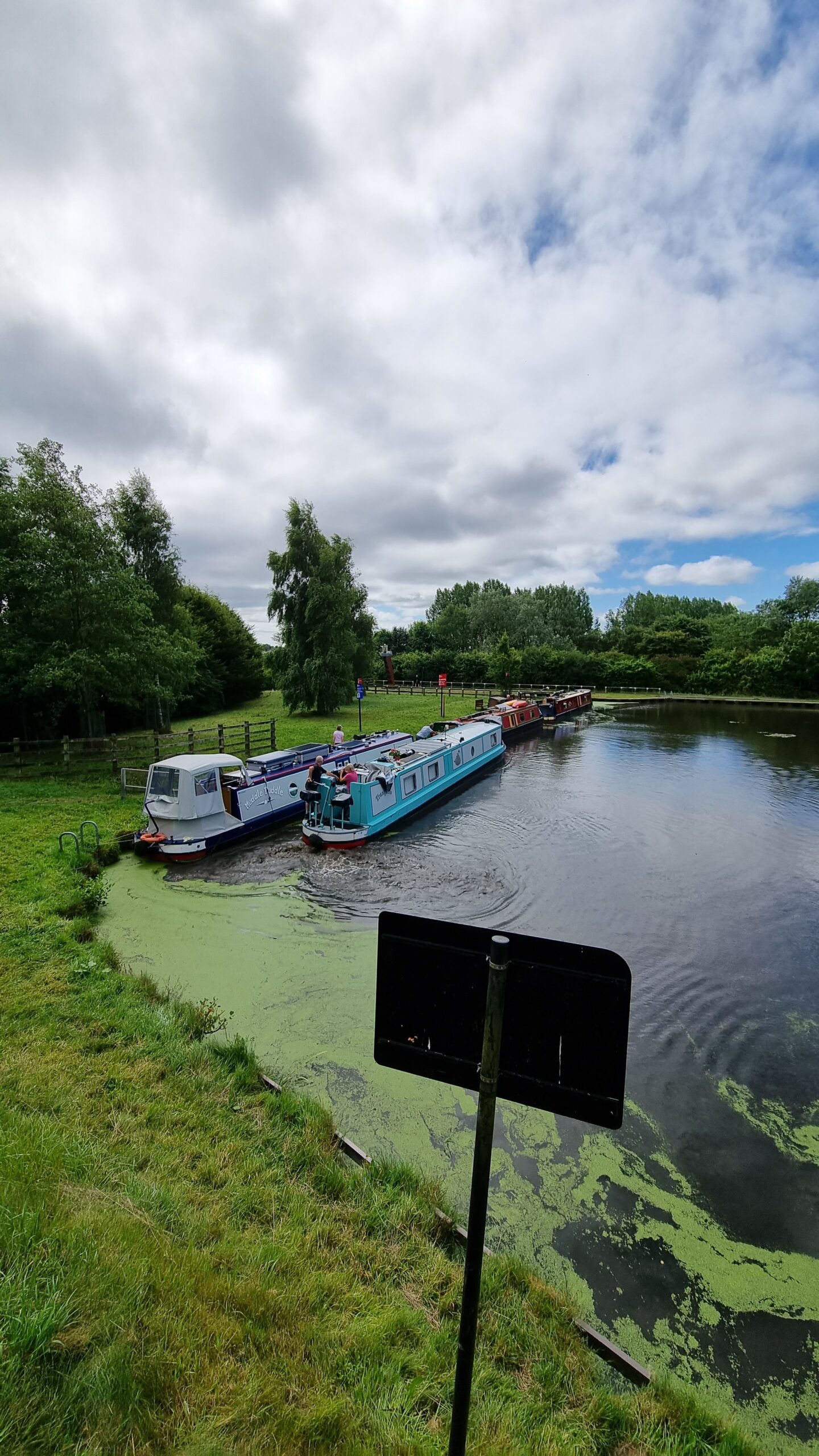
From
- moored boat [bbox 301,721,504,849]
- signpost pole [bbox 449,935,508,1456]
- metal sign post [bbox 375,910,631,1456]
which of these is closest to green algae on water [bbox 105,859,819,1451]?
signpost pole [bbox 449,935,508,1456]

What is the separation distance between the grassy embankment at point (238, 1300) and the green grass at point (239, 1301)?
0.01m

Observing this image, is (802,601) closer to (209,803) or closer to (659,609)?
(659,609)

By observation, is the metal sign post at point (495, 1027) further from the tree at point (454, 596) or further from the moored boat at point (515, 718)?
the tree at point (454, 596)

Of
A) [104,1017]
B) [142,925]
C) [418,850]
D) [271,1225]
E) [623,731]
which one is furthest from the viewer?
[623,731]

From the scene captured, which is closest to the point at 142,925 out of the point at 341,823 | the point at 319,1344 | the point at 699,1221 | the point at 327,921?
the point at 327,921

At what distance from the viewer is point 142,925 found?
964 centimetres

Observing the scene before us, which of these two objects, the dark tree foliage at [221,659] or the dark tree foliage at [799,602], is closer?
the dark tree foliage at [221,659]

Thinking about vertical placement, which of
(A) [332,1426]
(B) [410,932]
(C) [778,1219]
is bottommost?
(C) [778,1219]

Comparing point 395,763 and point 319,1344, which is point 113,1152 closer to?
point 319,1344

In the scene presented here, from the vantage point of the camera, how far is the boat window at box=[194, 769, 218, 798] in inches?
513

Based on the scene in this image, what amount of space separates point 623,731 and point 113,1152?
3273 centimetres

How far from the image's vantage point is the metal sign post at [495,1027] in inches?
76.2

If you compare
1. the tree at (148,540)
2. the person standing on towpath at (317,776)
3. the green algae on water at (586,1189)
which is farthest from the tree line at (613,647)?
the green algae on water at (586,1189)

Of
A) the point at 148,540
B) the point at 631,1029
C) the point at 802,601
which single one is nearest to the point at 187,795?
the point at 631,1029
